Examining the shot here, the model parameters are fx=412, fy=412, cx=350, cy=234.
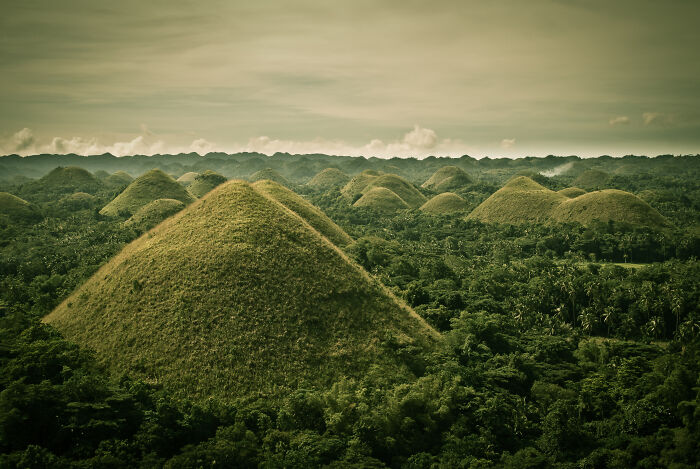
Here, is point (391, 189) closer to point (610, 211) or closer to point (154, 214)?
point (610, 211)

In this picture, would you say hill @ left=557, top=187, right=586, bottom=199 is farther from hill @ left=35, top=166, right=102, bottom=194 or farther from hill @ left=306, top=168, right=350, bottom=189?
hill @ left=35, top=166, right=102, bottom=194

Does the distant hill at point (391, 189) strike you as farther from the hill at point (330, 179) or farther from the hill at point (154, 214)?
the hill at point (154, 214)

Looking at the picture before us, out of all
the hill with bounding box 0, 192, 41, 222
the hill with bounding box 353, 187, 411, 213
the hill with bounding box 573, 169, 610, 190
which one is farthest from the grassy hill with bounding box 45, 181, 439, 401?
the hill with bounding box 573, 169, 610, 190

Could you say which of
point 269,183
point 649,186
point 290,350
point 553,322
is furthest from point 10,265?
point 649,186

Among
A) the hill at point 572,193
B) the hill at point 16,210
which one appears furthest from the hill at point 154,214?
the hill at point 572,193

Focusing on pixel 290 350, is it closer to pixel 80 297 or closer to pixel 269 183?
pixel 80 297

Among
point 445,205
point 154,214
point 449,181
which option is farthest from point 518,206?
point 154,214

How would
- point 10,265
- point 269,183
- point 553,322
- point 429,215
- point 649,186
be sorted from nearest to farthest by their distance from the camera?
point 553,322 → point 10,265 → point 269,183 → point 429,215 → point 649,186
